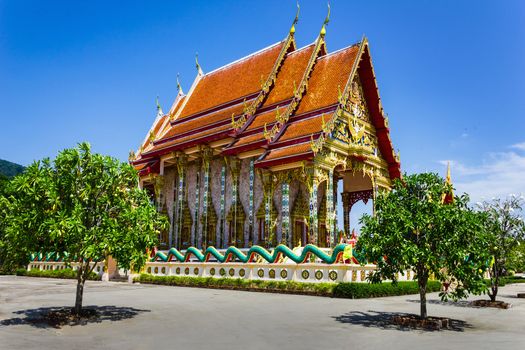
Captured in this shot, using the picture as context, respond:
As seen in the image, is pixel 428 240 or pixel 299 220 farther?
pixel 299 220

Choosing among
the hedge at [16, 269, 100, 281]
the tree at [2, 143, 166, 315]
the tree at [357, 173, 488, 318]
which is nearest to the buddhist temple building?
the hedge at [16, 269, 100, 281]

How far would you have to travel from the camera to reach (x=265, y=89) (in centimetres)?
2623

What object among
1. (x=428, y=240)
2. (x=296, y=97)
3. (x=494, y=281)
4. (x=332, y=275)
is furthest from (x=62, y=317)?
(x=296, y=97)

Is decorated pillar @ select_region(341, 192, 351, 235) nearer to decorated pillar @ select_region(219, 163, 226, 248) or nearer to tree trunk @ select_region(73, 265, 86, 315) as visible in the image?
decorated pillar @ select_region(219, 163, 226, 248)

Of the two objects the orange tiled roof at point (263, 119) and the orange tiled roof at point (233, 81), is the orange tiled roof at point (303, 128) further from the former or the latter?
the orange tiled roof at point (233, 81)

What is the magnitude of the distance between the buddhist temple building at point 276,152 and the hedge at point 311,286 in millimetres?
3699

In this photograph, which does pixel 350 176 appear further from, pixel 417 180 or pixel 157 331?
pixel 157 331

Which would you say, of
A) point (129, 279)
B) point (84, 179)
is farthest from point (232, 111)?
point (84, 179)

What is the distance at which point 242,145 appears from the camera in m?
24.0

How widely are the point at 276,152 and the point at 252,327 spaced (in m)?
14.1

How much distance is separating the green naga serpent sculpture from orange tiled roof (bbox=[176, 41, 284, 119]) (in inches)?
401

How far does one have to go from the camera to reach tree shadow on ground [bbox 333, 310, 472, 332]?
9.30 m

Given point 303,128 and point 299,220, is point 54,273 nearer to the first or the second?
point 299,220

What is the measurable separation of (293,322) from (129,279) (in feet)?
50.2
